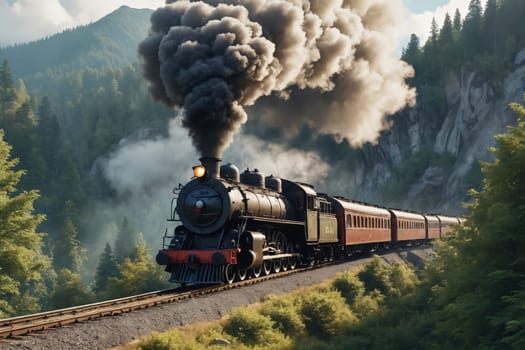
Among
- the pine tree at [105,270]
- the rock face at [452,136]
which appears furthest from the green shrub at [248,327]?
the rock face at [452,136]

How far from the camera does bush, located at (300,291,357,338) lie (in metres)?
14.2

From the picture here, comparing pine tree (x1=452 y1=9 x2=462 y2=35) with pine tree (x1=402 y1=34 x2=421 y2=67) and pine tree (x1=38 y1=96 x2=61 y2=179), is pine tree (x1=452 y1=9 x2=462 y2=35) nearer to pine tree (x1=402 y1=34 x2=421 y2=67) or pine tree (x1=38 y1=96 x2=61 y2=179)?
→ pine tree (x1=402 y1=34 x2=421 y2=67)

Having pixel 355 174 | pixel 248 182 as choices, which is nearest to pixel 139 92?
pixel 355 174

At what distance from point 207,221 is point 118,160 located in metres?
108

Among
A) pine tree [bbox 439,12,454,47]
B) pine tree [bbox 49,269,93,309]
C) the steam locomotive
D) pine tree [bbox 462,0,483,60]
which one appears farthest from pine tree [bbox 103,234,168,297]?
pine tree [bbox 439,12,454,47]

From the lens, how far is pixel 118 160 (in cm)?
11900

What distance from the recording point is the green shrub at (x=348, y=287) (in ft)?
58.6

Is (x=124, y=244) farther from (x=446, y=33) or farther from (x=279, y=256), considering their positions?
(x=446, y=33)

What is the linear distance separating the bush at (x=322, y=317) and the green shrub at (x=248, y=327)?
7.89 ft

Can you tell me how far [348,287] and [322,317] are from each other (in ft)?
13.5

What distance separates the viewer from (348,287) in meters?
18.1

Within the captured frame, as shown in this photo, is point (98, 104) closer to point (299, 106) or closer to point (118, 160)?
point (118, 160)

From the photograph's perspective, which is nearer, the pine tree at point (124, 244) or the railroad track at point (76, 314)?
the railroad track at point (76, 314)

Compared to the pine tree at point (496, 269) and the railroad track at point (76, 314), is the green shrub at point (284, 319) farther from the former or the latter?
the pine tree at point (496, 269)
